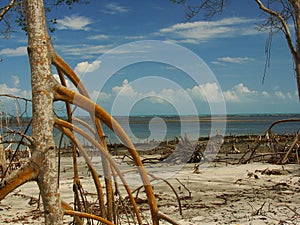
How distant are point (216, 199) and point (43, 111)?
433 cm

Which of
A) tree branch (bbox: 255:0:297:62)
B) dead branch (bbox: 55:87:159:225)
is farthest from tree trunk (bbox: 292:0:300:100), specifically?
dead branch (bbox: 55:87:159:225)

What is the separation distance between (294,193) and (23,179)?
5119 mm

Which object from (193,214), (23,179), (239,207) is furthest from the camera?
(239,207)

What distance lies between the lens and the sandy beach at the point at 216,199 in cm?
422

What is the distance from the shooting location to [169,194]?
5.79 metres

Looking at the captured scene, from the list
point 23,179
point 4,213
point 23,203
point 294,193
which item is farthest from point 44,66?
point 294,193

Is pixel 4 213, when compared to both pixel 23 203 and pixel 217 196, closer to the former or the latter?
pixel 23 203

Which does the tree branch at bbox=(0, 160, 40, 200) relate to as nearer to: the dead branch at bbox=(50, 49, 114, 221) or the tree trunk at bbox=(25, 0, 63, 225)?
the tree trunk at bbox=(25, 0, 63, 225)

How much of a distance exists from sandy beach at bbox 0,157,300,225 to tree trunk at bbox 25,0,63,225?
2308 mm

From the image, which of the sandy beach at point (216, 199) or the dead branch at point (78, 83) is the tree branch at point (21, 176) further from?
the sandy beach at point (216, 199)

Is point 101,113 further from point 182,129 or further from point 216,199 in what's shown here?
point 182,129

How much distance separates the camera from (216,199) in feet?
17.5

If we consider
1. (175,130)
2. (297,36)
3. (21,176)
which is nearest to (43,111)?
(21,176)

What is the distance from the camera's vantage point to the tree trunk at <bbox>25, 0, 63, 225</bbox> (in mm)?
1394
